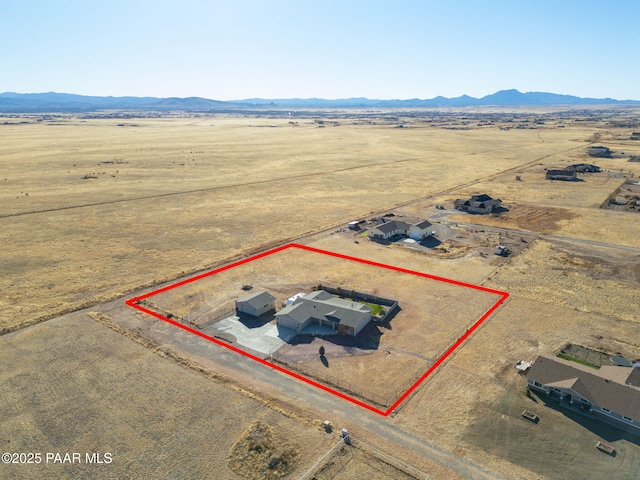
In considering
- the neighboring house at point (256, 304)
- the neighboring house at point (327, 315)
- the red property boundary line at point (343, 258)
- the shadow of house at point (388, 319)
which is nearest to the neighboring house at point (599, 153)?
the red property boundary line at point (343, 258)

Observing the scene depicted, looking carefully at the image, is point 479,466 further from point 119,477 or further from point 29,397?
point 29,397

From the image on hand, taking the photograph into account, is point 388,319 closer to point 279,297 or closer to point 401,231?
point 279,297

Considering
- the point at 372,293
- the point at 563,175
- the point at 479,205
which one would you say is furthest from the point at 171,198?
the point at 563,175

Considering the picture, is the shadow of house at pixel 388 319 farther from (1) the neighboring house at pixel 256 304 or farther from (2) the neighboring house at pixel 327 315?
(1) the neighboring house at pixel 256 304

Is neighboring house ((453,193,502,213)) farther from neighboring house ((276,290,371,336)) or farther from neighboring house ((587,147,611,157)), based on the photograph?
neighboring house ((587,147,611,157))

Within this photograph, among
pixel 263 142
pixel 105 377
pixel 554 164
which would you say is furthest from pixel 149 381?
pixel 263 142
